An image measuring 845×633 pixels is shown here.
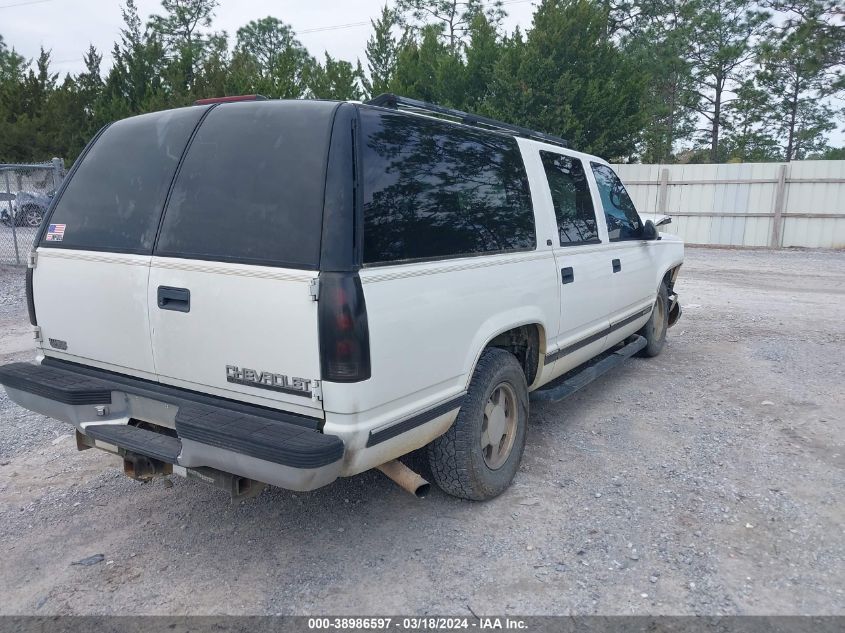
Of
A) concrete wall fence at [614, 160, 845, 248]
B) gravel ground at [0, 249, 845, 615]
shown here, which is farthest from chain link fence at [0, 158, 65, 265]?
concrete wall fence at [614, 160, 845, 248]

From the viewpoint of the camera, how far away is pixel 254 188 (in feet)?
9.05

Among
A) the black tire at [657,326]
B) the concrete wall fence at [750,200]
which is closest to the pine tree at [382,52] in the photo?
the concrete wall fence at [750,200]

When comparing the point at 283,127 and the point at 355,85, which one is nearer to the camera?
the point at 283,127

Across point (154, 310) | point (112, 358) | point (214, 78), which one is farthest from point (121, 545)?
point (214, 78)

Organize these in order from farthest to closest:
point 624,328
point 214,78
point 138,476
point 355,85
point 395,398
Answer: point 355,85 < point 214,78 < point 624,328 < point 138,476 < point 395,398

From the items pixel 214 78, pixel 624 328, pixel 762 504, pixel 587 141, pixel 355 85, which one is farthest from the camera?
pixel 355 85

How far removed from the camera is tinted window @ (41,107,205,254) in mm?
3016

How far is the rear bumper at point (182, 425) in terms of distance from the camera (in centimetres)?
244

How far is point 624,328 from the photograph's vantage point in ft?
17.4

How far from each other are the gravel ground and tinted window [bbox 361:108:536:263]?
143cm

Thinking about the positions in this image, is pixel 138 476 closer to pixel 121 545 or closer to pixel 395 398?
pixel 121 545

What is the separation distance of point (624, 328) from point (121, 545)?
13.0 feet

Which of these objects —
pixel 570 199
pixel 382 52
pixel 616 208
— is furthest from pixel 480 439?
pixel 382 52

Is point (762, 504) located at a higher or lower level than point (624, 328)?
lower
